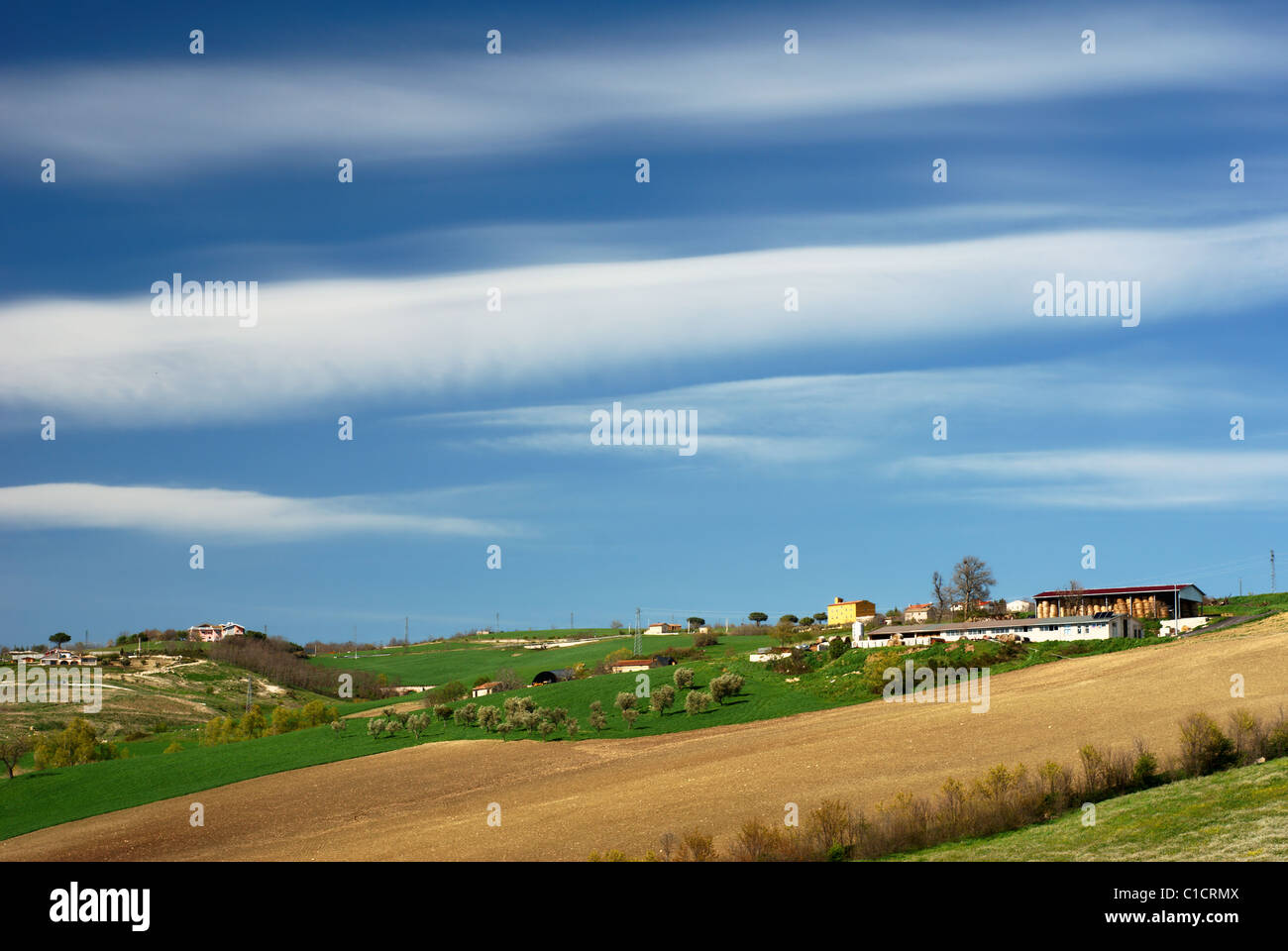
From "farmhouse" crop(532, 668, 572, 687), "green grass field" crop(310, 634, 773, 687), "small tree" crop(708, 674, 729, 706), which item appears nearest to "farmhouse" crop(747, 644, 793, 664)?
"small tree" crop(708, 674, 729, 706)

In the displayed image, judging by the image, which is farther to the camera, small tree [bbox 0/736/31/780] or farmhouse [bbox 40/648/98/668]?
farmhouse [bbox 40/648/98/668]

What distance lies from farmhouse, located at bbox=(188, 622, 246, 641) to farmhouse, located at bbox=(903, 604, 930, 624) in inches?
4651

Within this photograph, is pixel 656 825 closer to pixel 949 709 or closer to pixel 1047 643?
pixel 949 709

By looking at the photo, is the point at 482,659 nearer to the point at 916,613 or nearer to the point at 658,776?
the point at 916,613

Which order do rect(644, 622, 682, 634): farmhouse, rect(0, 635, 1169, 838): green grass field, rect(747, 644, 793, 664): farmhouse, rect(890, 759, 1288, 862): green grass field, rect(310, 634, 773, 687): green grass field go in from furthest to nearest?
rect(644, 622, 682, 634): farmhouse
rect(310, 634, 773, 687): green grass field
rect(747, 644, 793, 664): farmhouse
rect(0, 635, 1169, 838): green grass field
rect(890, 759, 1288, 862): green grass field

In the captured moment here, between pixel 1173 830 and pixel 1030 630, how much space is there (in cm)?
5897

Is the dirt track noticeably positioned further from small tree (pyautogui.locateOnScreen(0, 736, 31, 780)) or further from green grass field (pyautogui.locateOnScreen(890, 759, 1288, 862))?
small tree (pyautogui.locateOnScreen(0, 736, 31, 780))

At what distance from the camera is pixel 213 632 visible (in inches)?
7495

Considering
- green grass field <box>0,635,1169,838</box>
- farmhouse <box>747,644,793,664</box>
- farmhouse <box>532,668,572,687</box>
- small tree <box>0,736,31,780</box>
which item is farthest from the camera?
farmhouse <box>532,668,572,687</box>

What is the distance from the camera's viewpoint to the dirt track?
32.5 meters

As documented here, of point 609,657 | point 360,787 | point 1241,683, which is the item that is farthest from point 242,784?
point 609,657
